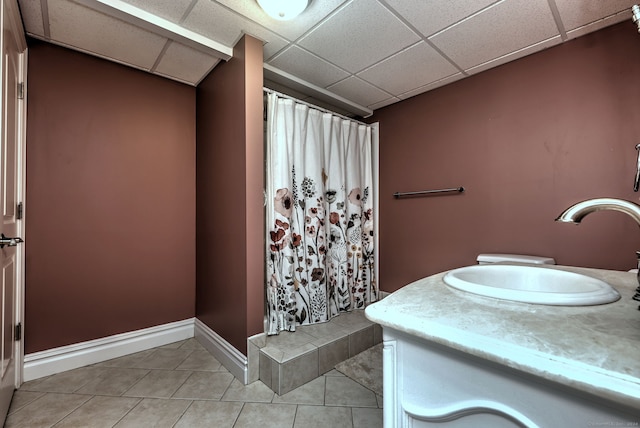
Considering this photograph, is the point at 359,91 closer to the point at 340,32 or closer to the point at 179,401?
the point at 340,32

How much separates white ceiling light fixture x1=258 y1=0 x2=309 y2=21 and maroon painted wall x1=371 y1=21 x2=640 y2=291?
55.7 inches

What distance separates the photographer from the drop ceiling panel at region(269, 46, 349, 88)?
1.92 meters

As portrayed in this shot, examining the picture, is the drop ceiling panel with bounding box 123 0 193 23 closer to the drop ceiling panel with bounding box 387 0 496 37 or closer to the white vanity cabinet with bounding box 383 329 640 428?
the drop ceiling panel with bounding box 387 0 496 37

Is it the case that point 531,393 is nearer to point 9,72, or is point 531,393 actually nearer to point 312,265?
point 312,265

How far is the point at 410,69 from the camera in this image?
81.2 inches

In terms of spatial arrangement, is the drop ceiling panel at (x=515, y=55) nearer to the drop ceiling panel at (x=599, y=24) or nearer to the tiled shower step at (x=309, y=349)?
the drop ceiling panel at (x=599, y=24)

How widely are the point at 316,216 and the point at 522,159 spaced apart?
151 centimetres

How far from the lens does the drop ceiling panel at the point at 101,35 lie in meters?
1.51

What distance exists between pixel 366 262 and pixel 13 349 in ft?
8.03

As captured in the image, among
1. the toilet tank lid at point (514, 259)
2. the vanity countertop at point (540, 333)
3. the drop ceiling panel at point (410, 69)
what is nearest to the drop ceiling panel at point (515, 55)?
the drop ceiling panel at point (410, 69)

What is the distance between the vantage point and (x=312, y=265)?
2.24 metres

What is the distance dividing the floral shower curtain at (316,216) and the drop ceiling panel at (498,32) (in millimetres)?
1034

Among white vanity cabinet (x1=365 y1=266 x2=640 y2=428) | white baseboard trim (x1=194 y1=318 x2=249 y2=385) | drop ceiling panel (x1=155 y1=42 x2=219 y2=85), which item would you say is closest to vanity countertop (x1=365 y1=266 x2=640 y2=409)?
white vanity cabinet (x1=365 y1=266 x2=640 y2=428)

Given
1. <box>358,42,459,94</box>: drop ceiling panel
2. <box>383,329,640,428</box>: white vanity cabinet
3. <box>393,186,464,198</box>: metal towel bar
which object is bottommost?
<box>383,329,640,428</box>: white vanity cabinet
